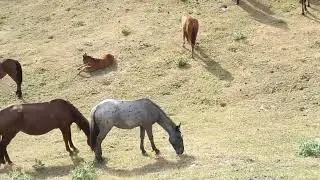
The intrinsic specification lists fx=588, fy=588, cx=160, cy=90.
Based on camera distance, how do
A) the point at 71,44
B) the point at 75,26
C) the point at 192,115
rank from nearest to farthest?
1. the point at 192,115
2. the point at 71,44
3. the point at 75,26

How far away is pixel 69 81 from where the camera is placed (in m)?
22.5

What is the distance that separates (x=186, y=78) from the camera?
21766mm

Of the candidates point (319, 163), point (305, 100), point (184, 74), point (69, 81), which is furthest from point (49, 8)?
point (319, 163)

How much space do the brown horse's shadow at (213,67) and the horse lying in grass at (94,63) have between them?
3.53 m

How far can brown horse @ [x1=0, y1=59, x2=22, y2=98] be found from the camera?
2189cm

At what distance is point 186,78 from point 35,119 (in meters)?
7.89

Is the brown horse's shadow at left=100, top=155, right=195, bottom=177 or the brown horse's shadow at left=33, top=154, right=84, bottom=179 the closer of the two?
the brown horse's shadow at left=100, top=155, right=195, bottom=177

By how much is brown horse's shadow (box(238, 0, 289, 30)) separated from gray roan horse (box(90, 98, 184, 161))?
37.6ft

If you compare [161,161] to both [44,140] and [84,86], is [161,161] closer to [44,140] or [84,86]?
[44,140]

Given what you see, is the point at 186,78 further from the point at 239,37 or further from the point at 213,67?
the point at 239,37

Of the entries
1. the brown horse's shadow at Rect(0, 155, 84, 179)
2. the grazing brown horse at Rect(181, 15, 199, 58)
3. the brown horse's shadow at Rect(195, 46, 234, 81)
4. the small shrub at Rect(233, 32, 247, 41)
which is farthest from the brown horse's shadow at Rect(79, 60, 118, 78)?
the brown horse's shadow at Rect(0, 155, 84, 179)

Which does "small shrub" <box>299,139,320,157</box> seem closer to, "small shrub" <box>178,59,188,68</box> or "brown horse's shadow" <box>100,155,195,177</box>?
"brown horse's shadow" <box>100,155,195,177</box>

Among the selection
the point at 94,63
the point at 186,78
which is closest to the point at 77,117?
the point at 186,78

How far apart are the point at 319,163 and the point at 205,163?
261cm
